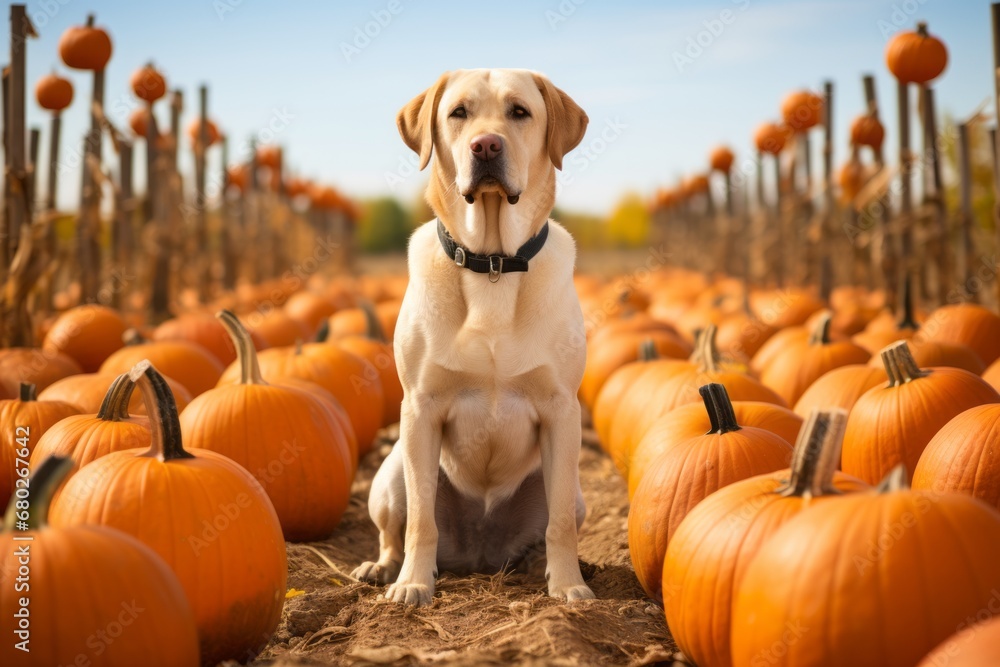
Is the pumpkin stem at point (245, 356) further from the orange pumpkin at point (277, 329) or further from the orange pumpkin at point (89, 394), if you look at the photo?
the orange pumpkin at point (277, 329)

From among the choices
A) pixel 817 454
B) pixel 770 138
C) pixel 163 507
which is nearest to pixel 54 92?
pixel 163 507

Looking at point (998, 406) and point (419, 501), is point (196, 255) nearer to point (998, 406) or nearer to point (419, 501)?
point (419, 501)

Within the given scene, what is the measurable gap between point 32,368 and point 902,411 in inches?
195

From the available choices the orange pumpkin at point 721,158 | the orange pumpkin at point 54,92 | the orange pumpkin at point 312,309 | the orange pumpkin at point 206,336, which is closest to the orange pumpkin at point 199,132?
the orange pumpkin at point 312,309

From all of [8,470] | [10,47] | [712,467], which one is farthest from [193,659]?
[10,47]

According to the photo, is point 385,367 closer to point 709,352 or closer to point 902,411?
point 709,352

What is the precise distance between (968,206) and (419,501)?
7.67 meters

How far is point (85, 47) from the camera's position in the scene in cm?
812

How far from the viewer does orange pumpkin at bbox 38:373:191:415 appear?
486cm

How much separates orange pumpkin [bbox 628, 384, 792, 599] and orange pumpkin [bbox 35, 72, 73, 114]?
699cm

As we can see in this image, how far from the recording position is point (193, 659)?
8.03 feet

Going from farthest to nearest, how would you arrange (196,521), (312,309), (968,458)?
(312,309) < (968,458) < (196,521)

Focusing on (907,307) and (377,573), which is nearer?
(377,573)

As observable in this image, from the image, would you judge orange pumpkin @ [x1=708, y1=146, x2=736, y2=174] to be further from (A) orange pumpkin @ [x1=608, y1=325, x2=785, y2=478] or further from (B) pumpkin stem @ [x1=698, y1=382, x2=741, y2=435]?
(B) pumpkin stem @ [x1=698, y1=382, x2=741, y2=435]
